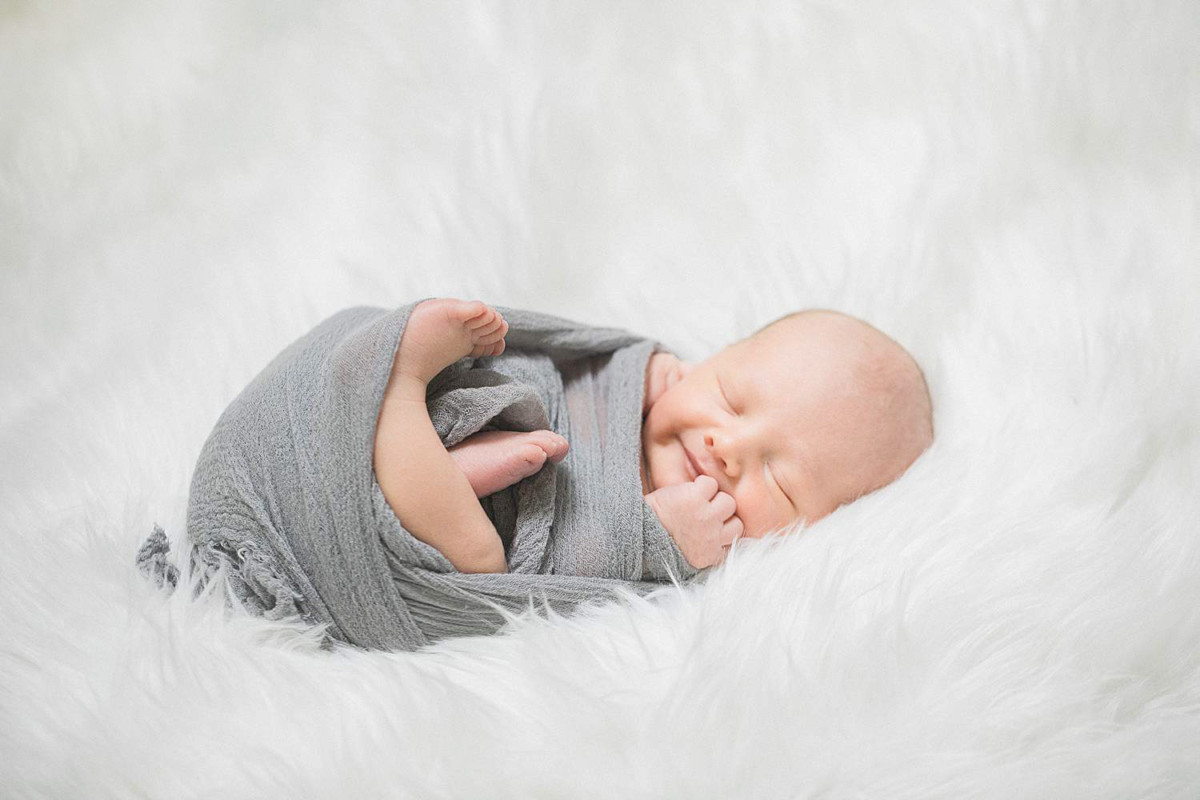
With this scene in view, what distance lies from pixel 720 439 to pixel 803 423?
93mm

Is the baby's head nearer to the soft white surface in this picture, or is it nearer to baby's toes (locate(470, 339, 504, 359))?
the soft white surface

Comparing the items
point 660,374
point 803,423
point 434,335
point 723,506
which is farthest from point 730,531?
point 434,335

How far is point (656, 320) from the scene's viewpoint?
1333 mm

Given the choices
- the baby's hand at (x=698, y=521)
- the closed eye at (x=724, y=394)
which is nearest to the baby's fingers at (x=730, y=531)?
the baby's hand at (x=698, y=521)

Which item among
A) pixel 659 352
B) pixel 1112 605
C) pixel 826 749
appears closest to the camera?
pixel 826 749

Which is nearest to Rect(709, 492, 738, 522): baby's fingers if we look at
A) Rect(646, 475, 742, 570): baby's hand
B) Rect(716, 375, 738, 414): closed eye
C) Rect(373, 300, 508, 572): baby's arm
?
Rect(646, 475, 742, 570): baby's hand

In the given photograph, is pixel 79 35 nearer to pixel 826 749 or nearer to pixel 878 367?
pixel 878 367

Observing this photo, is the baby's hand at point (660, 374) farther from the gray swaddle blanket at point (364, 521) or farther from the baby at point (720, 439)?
the gray swaddle blanket at point (364, 521)

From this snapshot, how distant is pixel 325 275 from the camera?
1.33 metres

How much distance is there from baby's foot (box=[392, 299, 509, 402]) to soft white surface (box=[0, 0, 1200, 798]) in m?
0.27

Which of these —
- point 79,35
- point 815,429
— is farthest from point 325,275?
point 815,429

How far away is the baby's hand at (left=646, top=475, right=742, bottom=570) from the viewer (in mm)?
1016

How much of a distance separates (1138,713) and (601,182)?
93 centimetres

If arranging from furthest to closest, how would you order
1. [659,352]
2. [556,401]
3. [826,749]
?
[659,352] < [556,401] < [826,749]
